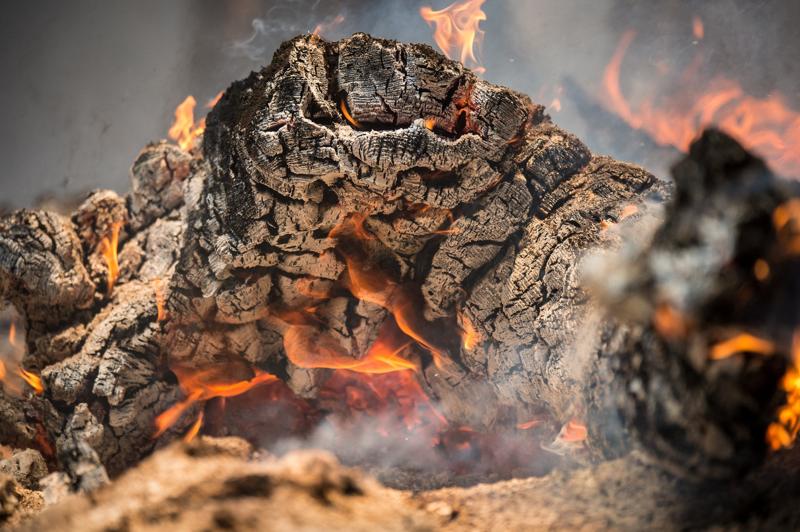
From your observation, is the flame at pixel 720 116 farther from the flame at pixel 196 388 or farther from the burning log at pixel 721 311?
the flame at pixel 196 388

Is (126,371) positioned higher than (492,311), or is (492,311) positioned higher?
(492,311)

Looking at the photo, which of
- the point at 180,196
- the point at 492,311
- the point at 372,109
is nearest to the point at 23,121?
the point at 180,196

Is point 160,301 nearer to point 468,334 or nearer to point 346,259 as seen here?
point 346,259

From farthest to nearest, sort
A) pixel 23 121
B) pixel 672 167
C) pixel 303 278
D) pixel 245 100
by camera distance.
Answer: pixel 23 121 → pixel 303 278 → pixel 245 100 → pixel 672 167

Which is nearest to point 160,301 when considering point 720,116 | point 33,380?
point 33,380

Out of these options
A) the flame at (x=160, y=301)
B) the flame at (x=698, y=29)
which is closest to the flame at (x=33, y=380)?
the flame at (x=160, y=301)

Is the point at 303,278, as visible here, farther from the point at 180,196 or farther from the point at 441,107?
the point at 180,196
